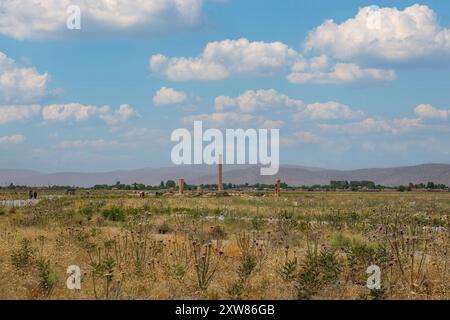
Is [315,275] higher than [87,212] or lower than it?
higher

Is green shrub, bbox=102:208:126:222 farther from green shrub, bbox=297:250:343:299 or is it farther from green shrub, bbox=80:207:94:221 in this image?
green shrub, bbox=297:250:343:299

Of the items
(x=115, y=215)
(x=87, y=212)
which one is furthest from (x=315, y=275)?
(x=87, y=212)

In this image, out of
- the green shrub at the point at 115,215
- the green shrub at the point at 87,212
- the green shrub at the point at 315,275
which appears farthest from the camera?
the green shrub at the point at 87,212

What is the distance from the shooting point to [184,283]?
31.2 ft

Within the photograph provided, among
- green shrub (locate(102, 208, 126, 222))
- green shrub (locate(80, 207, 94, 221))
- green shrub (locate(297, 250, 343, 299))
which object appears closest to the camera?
green shrub (locate(297, 250, 343, 299))

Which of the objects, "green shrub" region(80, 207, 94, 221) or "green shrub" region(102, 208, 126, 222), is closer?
"green shrub" region(102, 208, 126, 222)

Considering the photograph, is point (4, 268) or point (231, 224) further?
point (231, 224)

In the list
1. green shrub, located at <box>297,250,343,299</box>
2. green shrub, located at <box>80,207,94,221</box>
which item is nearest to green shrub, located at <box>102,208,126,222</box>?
green shrub, located at <box>80,207,94,221</box>

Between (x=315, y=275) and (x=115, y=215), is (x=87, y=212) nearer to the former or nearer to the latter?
(x=115, y=215)

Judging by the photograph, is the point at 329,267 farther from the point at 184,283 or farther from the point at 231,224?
the point at 231,224

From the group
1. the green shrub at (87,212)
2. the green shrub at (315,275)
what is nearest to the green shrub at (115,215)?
the green shrub at (87,212)

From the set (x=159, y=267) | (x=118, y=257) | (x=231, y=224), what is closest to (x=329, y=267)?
(x=159, y=267)

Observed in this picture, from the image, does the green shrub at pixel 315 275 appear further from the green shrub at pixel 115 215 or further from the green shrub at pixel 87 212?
the green shrub at pixel 87 212
